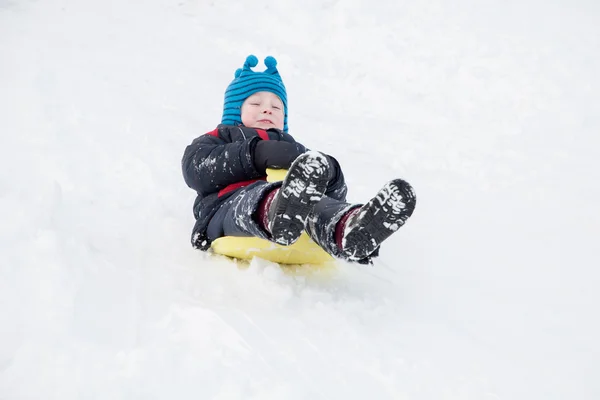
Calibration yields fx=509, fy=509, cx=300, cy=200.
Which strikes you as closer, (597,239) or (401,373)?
(401,373)

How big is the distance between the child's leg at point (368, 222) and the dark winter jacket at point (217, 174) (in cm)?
43

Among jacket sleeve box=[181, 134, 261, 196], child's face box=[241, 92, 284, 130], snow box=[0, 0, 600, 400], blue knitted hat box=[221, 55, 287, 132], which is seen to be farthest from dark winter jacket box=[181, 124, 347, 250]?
blue knitted hat box=[221, 55, 287, 132]

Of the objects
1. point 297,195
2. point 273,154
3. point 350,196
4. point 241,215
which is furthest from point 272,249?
point 350,196

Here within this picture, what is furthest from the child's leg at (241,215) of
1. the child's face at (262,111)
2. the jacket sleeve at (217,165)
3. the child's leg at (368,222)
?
the child's face at (262,111)

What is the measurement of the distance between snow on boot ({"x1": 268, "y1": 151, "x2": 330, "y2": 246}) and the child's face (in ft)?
4.05

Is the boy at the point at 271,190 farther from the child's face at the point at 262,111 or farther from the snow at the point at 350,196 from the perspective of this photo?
the snow at the point at 350,196

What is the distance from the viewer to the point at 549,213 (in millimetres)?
3094

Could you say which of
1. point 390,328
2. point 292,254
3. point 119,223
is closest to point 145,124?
point 119,223

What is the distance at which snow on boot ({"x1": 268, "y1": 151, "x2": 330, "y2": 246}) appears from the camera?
1.46 m

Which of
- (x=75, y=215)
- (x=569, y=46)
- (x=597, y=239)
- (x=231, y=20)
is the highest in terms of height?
(x=569, y=46)

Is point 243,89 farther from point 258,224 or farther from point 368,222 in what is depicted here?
point 368,222

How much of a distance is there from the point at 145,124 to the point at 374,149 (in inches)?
69.1

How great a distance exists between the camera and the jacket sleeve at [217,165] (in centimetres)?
207

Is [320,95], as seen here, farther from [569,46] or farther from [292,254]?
[292,254]
